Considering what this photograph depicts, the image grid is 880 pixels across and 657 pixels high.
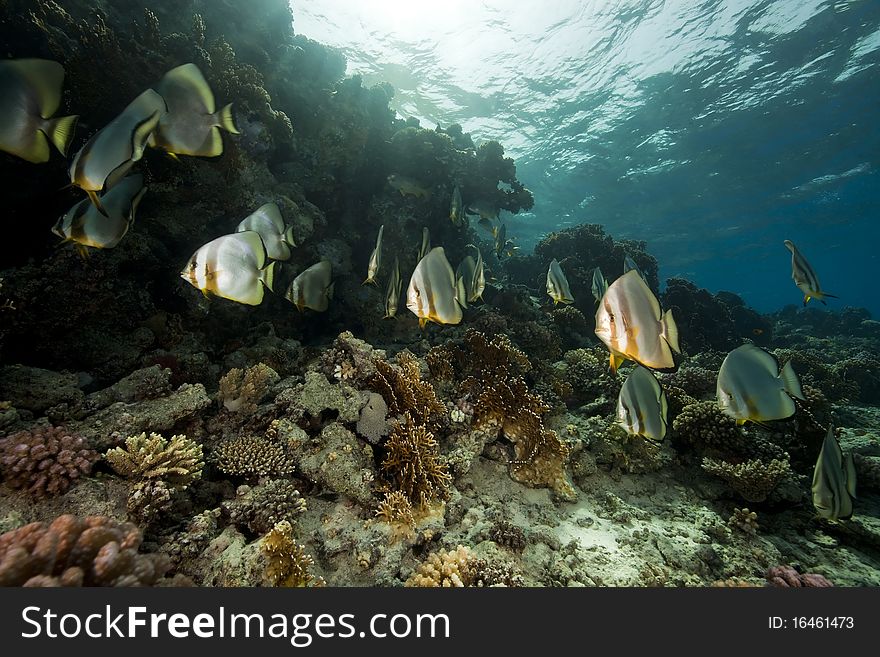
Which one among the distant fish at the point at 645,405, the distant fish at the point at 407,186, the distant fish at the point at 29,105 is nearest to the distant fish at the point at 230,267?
the distant fish at the point at 29,105

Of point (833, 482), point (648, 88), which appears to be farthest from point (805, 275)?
point (648, 88)

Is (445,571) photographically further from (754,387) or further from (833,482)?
(833,482)

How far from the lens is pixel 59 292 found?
4.95m

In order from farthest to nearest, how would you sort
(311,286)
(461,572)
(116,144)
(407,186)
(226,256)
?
1. (407,186)
2. (311,286)
3. (461,572)
4. (226,256)
5. (116,144)

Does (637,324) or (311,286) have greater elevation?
(311,286)

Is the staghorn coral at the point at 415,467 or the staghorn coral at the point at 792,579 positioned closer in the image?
the staghorn coral at the point at 792,579

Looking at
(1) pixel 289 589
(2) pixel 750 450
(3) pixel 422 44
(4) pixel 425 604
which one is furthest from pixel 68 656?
(3) pixel 422 44

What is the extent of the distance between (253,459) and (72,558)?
1545mm

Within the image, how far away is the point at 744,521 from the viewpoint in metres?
4.21

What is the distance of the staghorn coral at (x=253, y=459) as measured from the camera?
11.7ft

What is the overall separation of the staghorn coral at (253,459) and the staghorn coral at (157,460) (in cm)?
26

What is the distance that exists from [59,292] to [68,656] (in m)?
4.87

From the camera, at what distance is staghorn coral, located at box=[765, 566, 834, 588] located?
3298 millimetres

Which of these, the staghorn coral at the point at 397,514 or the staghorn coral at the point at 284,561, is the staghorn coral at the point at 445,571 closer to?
the staghorn coral at the point at 397,514
